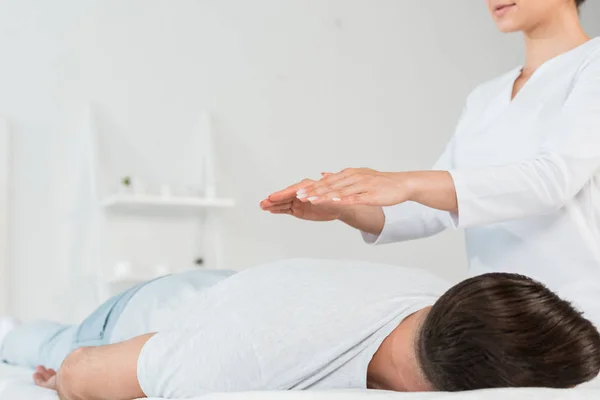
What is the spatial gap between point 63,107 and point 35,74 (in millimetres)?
157

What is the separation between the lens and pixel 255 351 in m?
1.11

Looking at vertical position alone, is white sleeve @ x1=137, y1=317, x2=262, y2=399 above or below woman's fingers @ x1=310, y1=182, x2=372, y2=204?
below

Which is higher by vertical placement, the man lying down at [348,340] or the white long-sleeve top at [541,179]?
the white long-sleeve top at [541,179]

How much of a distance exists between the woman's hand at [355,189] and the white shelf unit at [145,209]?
1891 millimetres

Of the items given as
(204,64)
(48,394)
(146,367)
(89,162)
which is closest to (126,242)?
(89,162)

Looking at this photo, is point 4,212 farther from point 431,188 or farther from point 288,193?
point 431,188

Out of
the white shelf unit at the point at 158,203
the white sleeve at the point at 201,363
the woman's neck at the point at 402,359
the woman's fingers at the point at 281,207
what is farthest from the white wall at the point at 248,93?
the woman's neck at the point at 402,359

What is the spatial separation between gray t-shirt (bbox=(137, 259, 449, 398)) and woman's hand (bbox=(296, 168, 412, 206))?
0.11m

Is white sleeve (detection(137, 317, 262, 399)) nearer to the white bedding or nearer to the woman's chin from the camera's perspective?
the white bedding

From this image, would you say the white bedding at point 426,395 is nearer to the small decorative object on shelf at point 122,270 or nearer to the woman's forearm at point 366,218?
the woman's forearm at point 366,218

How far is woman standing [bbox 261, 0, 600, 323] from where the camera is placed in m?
1.36

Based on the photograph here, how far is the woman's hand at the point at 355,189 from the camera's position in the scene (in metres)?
1.23

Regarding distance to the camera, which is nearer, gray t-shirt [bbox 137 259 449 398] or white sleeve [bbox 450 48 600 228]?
gray t-shirt [bbox 137 259 449 398]

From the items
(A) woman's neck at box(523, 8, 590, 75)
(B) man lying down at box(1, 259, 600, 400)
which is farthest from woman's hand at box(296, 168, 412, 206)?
(A) woman's neck at box(523, 8, 590, 75)
